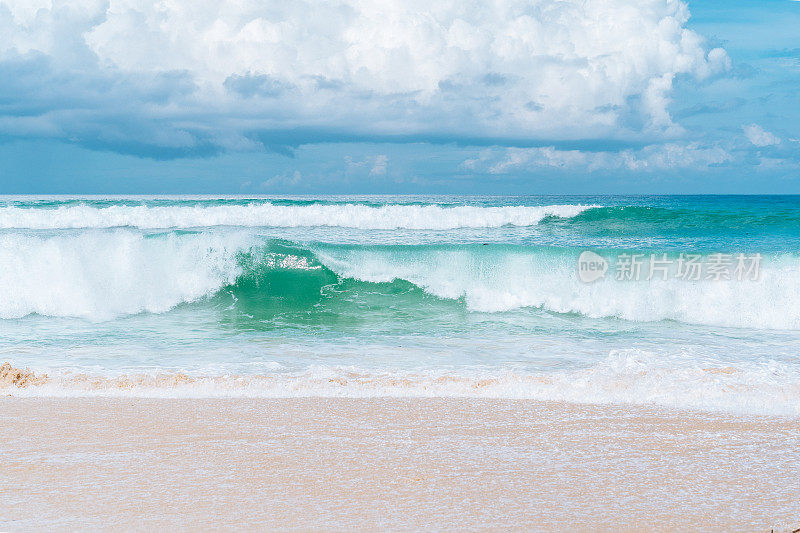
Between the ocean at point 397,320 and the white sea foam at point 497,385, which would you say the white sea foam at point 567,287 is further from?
the white sea foam at point 497,385

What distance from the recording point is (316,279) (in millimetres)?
10891

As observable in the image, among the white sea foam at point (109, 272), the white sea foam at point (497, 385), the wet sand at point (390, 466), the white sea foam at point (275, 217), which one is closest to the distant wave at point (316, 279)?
the white sea foam at point (109, 272)

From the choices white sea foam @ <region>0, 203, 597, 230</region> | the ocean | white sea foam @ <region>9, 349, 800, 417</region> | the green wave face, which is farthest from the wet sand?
white sea foam @ <region>0, 203, 597, 230</region>

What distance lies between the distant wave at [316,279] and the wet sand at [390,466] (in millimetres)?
5251

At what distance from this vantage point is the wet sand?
8.54ft

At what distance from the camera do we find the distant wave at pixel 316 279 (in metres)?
8.94

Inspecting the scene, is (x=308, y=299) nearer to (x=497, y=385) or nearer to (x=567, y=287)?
(x=567, y=287)

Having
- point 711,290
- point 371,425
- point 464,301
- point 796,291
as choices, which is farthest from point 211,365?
point 796,291

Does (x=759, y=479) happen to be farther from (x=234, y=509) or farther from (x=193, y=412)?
(x=193, y=412)

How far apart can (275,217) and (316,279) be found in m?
13.1

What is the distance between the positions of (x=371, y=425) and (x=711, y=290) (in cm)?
762

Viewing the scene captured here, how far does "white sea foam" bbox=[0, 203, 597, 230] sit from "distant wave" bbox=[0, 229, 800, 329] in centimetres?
941

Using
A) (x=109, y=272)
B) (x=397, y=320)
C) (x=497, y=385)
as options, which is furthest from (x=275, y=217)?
(x=497, y=385)

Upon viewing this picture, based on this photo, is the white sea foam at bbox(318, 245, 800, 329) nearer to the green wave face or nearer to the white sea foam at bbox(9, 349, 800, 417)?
the green wave face
